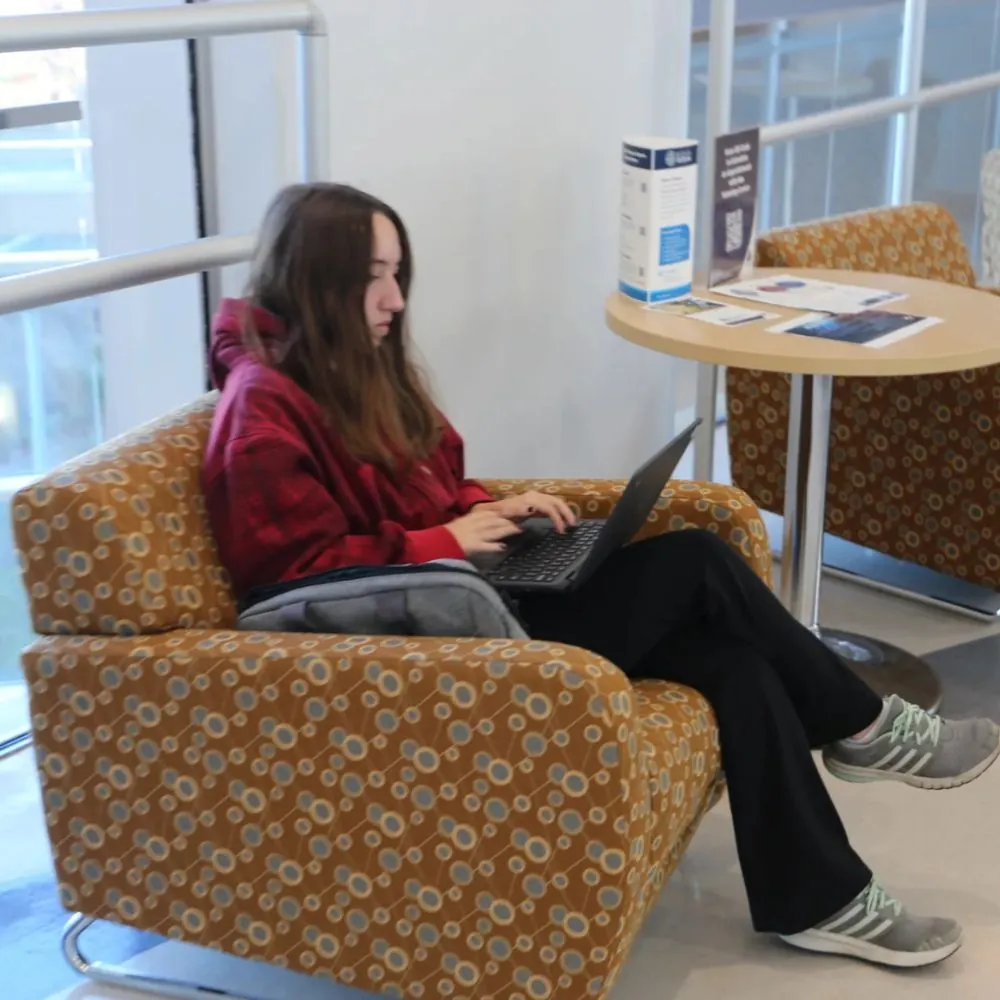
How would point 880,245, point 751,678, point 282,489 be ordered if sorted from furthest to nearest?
point 880,245 → point 751,678 → point 282,489

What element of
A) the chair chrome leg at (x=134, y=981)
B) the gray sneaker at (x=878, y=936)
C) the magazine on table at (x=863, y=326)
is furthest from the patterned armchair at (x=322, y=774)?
the magazine on table at (x=863, y=326)

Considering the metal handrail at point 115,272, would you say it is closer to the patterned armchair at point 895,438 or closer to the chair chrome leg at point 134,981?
the chair chrome leg at point 134,981

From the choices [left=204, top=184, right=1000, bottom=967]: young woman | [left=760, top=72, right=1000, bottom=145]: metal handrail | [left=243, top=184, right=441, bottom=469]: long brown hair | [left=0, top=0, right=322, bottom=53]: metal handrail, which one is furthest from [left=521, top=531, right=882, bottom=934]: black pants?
[left=760, top=72, right=1000, bottom=145]: metal handrail

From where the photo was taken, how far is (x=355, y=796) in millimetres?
1604

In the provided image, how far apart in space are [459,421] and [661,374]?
698 millimetres

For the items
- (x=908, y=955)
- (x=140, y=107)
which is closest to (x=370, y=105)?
(x=140, y=107)

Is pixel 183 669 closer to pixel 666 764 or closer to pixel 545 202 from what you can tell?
pixel 666 764

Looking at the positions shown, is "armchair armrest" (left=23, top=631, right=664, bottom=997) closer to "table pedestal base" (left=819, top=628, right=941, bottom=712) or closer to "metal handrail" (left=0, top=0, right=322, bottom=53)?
"metal handrail" (left=0, top=0, right=322, bottom=53)

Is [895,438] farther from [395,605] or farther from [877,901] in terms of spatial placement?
[395,605]

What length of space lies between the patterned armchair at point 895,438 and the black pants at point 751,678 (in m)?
0.98

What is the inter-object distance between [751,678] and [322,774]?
556mm

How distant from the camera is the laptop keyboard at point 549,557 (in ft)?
6.16

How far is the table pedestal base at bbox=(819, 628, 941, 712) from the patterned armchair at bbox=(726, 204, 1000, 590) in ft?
0.94

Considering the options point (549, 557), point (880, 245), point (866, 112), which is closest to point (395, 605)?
point (549, 557)
